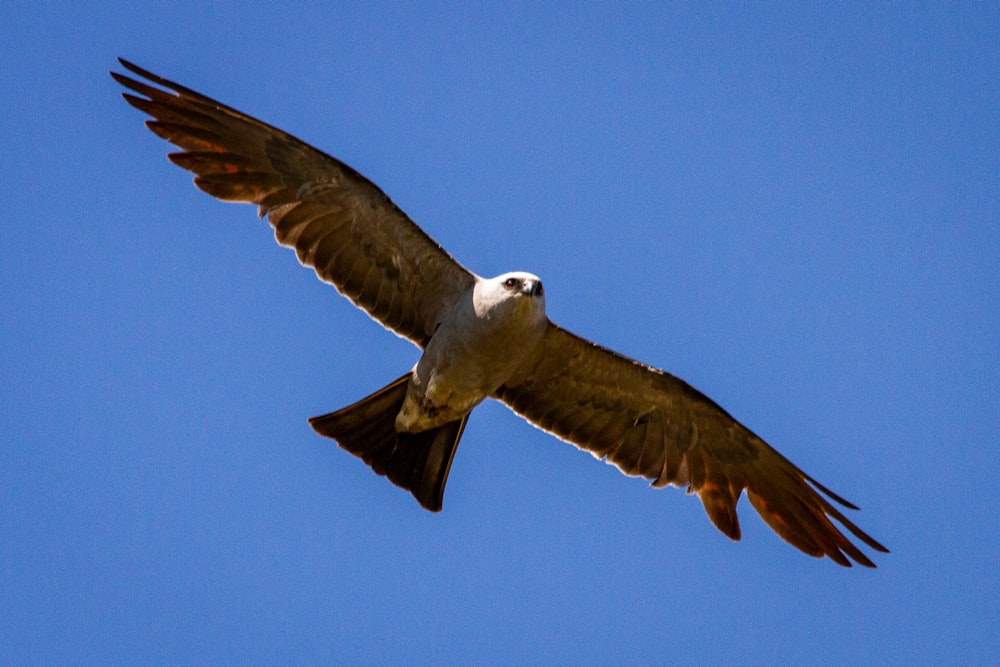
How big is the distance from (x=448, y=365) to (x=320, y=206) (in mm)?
1837

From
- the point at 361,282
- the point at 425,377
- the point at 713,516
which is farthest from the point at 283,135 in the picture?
the point at 713,516

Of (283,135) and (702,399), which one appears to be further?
(702,399)

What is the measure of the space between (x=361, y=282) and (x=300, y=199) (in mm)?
949

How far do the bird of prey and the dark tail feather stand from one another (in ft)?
0.04

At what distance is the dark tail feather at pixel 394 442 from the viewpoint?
11.9 meters

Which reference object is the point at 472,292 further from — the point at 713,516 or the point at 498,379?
the point at 713,516

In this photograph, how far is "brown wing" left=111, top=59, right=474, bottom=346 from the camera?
1143 centimetres

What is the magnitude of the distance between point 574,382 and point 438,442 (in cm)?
142

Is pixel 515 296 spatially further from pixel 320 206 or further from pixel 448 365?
pixel 320 206

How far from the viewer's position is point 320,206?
1171 cm

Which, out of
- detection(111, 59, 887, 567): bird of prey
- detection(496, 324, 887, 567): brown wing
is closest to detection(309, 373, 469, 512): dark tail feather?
detection(111, 59, 887, 567): bird of prey

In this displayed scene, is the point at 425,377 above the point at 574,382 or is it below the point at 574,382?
below

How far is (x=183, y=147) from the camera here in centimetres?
1145

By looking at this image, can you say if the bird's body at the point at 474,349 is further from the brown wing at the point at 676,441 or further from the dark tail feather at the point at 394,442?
the brown wing at the point at 676,441
